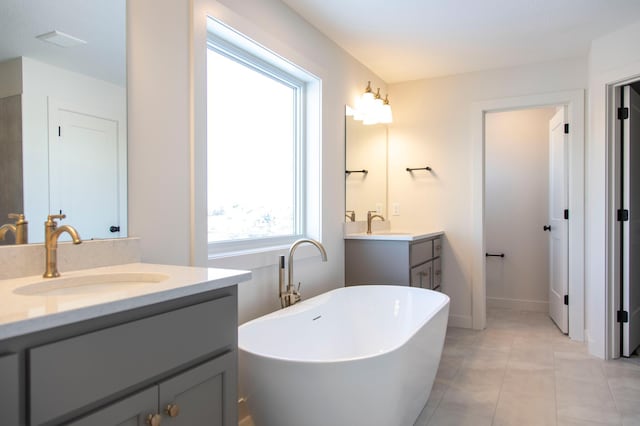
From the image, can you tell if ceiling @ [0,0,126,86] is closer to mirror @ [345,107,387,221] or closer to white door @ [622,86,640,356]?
mirror @ [345,107,387,221]

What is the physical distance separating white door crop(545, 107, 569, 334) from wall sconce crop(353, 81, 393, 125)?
157cm

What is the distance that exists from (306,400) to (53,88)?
53.3 inches

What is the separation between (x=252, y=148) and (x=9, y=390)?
199 centimetres

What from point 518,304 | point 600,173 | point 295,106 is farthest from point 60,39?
point 518,304

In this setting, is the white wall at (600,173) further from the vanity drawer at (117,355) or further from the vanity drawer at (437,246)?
the vanity drawer at (117,355)

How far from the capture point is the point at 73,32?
146cm

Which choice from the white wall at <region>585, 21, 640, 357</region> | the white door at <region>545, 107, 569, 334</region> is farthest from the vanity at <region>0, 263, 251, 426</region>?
the white door at <region>545, 107, 569, 334</region>

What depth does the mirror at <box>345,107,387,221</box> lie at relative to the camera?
3.48 meters

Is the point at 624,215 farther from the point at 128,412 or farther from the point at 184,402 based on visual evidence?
the point at 128,412

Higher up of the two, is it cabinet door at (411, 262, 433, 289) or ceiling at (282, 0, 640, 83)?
ceiling at (282, 0, 640, 83)

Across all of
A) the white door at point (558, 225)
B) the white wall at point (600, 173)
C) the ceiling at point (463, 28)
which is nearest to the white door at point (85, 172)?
the ceiling at point (463, 28)

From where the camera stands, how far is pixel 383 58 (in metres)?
3.58

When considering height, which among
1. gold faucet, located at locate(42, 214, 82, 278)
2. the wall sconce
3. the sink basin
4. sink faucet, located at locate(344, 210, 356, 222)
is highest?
the wall sconce

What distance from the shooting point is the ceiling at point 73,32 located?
1.29 metres
